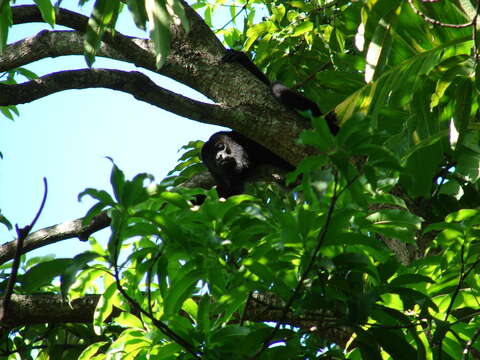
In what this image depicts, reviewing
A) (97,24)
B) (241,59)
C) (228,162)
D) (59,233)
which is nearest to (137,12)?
(97,24)

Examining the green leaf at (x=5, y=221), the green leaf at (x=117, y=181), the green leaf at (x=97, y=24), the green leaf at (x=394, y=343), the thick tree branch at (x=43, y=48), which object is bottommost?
the green leaf at (x=394, y=343)

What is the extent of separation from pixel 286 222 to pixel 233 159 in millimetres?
3177

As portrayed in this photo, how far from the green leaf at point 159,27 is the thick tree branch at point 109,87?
0.69 meters

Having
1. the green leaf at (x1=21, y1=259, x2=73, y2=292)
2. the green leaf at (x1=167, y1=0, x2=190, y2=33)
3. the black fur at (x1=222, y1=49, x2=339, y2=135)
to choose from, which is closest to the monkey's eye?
the black fur at (x1=222, y1=49, x2=339, y2=135)

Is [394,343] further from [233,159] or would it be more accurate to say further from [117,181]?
[233,159]

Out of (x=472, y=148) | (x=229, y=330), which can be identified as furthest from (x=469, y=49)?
(x=229, y=330)

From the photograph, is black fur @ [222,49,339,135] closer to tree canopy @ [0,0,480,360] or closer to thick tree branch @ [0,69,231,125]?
tree canopy @ [0,0,480,360]

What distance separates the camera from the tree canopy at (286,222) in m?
1.38

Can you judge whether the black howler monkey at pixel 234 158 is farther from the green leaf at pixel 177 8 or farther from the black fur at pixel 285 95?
the green leaf at pixel 177 8

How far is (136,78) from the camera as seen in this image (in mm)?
2387

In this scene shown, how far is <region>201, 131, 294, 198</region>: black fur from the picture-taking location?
13.9ft

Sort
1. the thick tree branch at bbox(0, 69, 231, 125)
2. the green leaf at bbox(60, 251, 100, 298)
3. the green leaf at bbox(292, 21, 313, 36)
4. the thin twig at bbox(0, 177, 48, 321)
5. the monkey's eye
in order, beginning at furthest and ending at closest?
the monkey's eye < the green leaf at bbox(292, 21, 313, 36) < the thick tree branch at bbox(0, 69, 231, 125) < the green leaf at bbox(60, 251, 100, 298) < the thin twig at bbox(0, 177, 48, 321)

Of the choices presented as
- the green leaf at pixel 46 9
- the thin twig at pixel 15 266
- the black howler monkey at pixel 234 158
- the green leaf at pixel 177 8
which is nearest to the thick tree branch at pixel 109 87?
the green leaf at pixel 46 9

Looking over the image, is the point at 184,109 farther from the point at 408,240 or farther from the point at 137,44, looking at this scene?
the point at 408,240
